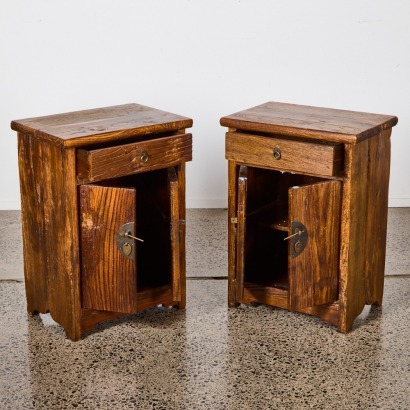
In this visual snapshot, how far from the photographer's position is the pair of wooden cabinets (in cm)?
310

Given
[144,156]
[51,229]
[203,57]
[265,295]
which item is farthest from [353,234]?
[203,57]

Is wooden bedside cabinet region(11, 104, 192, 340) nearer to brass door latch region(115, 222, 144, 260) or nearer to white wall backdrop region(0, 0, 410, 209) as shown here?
brass door latch region(115, 222, 144, 260)

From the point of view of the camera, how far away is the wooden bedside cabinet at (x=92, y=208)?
3.08 metres

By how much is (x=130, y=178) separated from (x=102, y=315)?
515 millimetres

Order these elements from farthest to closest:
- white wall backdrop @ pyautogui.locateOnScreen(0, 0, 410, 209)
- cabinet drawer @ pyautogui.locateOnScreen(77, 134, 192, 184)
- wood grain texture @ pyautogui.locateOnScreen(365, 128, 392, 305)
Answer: white wall backdrop @ pyautogui.locateOnScreen(0, 0, 410, 209) < wood grain texture @ pyautogui.locateOnScreen(365, 128, 392, 305) < cabinet drawer @ pyautogui.locateOnScreen(77, 134, 192, 184)

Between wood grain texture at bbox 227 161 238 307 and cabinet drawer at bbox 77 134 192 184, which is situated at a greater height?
cabinet drawer at bbox 77 134 192 184

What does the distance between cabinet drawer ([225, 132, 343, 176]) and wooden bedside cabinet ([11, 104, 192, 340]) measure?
16 centimetres

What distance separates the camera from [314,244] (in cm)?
320

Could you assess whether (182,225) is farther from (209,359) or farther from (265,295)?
(209,359)

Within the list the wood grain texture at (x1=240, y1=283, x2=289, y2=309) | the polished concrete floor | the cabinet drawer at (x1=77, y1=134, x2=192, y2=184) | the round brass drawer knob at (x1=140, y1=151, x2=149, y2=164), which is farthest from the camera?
the wood grain texture at (x1=240, y1=283, x2=289, y2=309)

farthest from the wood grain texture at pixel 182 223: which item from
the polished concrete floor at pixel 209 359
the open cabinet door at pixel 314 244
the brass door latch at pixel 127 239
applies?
the open cabinet door at pixel 314 244

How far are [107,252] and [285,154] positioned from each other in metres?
0.62

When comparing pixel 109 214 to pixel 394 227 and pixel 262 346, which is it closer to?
pixel 262 346

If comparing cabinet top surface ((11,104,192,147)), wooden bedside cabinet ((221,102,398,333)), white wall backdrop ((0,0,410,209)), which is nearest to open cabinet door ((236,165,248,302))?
wooden bedside cabinet ((221,102,398,333))
